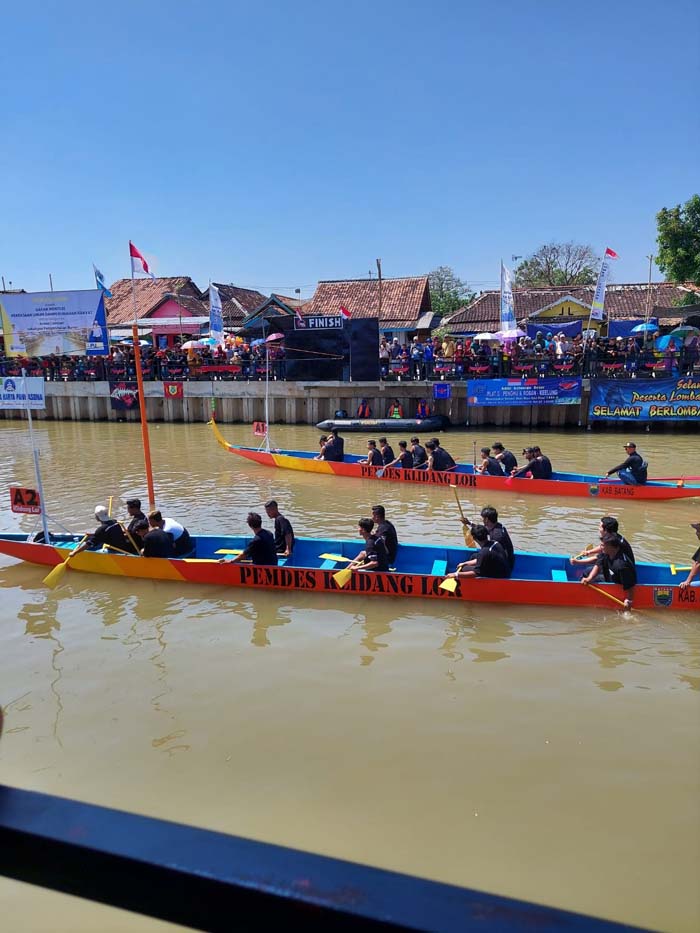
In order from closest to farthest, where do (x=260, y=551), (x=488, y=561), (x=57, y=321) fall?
1. (x=488, y=561)
2. (x=260, y=551)
3. (x=57, y=321)

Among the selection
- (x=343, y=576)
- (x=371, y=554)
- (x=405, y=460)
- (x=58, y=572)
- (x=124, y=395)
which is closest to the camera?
(x=343, y=576)

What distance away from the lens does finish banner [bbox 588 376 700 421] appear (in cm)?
2464

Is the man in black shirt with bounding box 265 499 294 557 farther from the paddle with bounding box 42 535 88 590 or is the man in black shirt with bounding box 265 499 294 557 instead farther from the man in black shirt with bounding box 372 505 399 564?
the paddle with bounding box 42 535 88 590

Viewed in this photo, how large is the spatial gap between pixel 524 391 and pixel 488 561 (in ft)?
60.5

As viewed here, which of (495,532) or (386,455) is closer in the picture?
(495,532)

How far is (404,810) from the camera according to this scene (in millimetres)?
5512

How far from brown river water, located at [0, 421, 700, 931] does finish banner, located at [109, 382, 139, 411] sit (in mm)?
21853

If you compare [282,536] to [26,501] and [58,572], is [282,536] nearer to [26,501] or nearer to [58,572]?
[58,572]

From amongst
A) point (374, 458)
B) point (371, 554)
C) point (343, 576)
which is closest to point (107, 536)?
point (343, 576)

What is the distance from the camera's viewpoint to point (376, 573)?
9.68 m

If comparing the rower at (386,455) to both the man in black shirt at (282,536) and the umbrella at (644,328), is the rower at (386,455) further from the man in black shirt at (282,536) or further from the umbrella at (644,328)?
the umbrella at (644,328)

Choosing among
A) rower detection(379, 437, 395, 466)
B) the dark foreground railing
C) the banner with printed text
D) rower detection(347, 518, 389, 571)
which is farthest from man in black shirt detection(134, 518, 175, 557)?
the banner with printed text

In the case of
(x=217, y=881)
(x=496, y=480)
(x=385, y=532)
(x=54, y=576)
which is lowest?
(x=54, y=576)

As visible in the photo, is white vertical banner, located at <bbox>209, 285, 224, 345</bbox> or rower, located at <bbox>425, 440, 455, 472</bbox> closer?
rower, located at <bbox>425, 440, 455, 472</bbox>
